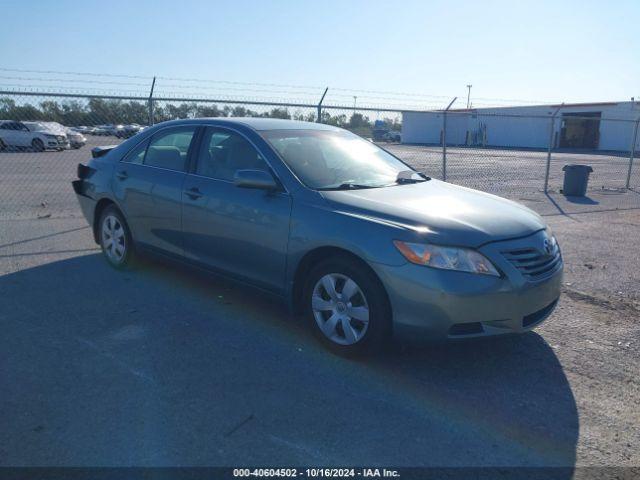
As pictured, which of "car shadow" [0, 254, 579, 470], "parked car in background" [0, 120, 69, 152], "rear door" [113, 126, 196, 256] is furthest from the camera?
"parked car in background" [0, 120, 69, 152]

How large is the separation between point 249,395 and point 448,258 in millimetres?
1525

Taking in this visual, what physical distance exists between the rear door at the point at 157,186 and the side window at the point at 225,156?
0.22m

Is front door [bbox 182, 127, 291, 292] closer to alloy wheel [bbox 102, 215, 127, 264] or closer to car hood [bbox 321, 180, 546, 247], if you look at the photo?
car hood [bbox 321, 180, 546, 247]

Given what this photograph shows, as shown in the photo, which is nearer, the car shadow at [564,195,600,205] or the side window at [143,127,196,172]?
the side window at [143,127,196,172]

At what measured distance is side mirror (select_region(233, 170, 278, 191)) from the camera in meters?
4.30

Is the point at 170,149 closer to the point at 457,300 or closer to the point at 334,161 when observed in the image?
the point at 334,161

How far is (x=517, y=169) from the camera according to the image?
21.4m

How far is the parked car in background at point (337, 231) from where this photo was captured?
11.9 feet

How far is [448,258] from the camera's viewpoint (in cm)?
362

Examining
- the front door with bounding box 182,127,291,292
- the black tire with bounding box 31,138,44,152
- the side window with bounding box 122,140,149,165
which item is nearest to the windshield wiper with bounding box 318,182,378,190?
the front door with bounding box 182,127,291,292

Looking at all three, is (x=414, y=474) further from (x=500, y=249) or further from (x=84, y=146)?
(x=84, y=146)

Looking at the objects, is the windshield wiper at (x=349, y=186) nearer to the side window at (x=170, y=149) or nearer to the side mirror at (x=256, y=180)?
the side mirror at (x=256, y=180)

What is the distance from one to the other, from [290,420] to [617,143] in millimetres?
48737

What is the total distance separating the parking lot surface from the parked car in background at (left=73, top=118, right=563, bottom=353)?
1.15ft
